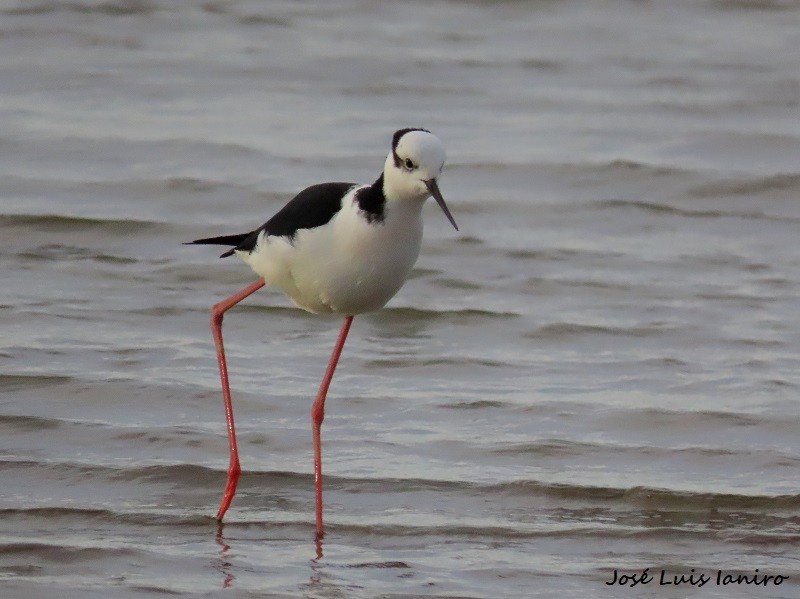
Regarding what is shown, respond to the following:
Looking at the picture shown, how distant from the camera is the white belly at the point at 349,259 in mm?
5148

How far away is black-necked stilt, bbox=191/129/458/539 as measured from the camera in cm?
504

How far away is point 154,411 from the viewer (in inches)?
259

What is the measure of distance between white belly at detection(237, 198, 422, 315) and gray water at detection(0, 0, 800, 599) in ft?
2.55

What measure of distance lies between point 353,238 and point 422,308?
123 inches

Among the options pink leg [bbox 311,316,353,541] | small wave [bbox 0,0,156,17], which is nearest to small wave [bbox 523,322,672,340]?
pink leg [bbox 311,316,353,541]

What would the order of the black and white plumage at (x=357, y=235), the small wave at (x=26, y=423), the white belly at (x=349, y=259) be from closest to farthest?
the black and white plumage at (x=357, y=235) → the white belly at (x=349, y=259) → the small wave at (x=26, y=423)

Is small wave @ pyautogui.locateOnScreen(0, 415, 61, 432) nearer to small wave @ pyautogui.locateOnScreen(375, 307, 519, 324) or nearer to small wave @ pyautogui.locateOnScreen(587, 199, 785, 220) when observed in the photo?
small wave @ pyautogui.locateOnScreen(375, 307, 519, 324)

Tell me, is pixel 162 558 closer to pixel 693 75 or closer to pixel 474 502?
pixel 474 502

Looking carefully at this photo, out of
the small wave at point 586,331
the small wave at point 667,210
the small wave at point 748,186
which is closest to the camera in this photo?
the small wave at point 586,331

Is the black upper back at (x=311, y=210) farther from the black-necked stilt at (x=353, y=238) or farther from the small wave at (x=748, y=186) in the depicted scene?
the small wave at (x=748, y=186)

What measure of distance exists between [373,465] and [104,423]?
44.3 inches

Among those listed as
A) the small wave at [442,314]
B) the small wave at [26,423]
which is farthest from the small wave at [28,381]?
the small wave at [442,314]

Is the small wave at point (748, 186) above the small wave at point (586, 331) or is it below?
above

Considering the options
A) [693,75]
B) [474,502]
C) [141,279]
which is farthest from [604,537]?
[693,75]
